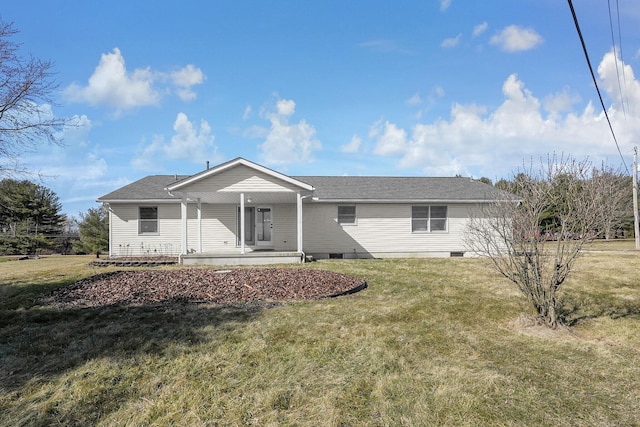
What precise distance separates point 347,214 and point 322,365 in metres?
12.8

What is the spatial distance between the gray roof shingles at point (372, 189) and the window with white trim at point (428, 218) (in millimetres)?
677

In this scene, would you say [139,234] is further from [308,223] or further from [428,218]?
[428,218]

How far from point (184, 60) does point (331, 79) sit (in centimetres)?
551

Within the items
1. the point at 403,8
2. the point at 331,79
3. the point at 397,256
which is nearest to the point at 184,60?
the point at 331,79

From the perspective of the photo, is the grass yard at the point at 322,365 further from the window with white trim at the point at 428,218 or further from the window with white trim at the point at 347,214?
the window with white trim at the point at 428,218

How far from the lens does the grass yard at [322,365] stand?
10.3 ft

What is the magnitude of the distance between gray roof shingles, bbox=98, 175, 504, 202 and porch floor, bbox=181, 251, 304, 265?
3717mm

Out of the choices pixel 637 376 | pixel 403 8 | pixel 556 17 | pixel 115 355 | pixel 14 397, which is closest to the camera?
pixel 14 397

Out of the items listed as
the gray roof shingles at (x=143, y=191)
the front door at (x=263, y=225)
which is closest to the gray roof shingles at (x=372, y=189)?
the gray roof shingles at (x=143, y=191)

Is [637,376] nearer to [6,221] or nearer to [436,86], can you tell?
[436,86]

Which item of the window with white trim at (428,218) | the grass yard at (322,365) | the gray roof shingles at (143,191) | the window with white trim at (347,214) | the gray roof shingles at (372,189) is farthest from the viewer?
the window with white trim at (428,218)

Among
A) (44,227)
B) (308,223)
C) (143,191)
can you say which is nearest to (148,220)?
(143,191)

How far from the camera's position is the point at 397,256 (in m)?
16.7

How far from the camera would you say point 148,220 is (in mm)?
16562
